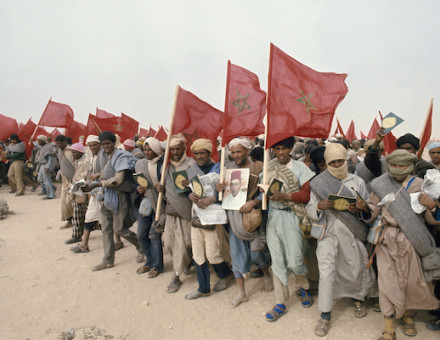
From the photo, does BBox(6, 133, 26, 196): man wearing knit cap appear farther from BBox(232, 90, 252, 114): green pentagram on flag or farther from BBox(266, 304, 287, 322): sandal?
BBox(266, 304, 287, 322): sandal

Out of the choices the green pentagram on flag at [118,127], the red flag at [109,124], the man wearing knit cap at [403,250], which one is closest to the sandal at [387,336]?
the man wearing knit cap at [403,250]

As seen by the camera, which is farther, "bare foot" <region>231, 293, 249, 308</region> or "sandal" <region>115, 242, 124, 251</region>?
"sandal" <region>115, 242, 124, 251</region>

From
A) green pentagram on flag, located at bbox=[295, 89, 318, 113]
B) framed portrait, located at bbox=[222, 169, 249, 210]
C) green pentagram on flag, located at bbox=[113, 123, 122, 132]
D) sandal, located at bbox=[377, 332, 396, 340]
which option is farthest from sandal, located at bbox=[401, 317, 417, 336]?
green pentagram on flag, located at bbox=[113, 123, 122, 132]

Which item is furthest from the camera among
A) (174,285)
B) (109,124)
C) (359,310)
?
(109,124)

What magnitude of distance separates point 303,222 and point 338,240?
0.40m

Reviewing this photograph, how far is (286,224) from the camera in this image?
340 cm

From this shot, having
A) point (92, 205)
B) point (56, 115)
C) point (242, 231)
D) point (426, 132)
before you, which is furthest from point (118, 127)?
point (426, 132)

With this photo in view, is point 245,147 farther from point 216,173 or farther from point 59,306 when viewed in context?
point 59,306

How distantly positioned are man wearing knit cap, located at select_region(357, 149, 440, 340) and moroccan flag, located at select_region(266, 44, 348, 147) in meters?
0.95

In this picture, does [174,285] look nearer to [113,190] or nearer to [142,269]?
[142,269]

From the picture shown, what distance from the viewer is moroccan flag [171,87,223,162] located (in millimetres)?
4145

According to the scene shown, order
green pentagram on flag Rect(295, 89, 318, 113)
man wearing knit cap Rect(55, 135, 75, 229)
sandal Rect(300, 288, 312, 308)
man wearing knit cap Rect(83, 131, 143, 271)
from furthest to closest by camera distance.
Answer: man wearing knit cap Rect(55, 135, 75, 229) → man wearing knit cap Rect(83, 131, 143, 271) → sandal Rect(300, 288, 312, 308) → green pentagram on flag Rect(295, 89, 318, 113)

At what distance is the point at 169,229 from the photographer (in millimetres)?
4301

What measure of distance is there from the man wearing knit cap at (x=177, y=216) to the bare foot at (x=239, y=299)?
2.89 ft
